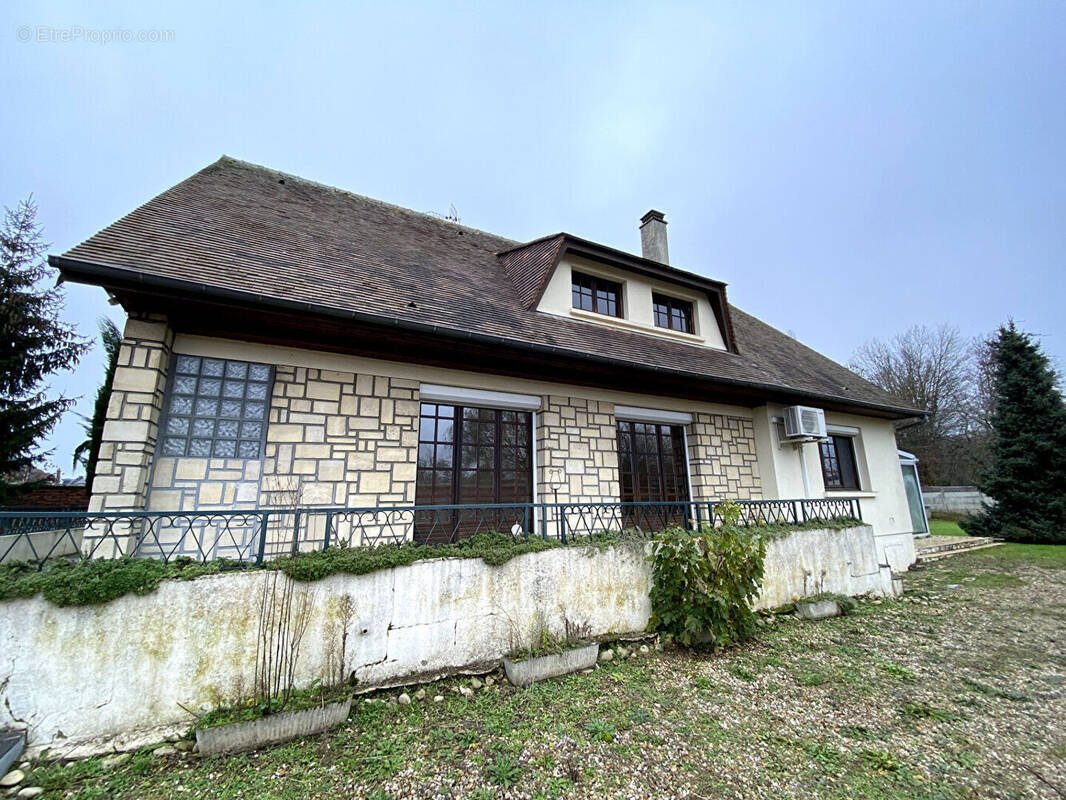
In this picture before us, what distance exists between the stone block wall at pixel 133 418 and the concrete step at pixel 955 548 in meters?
15.7

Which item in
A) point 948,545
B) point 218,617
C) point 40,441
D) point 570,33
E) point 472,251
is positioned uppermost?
point 570,33

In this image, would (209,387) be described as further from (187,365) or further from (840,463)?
(840,463)

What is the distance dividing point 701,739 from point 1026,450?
60.2 feet

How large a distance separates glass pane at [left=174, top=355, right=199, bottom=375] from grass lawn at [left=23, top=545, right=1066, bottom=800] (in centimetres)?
325

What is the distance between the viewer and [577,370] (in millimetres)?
6199

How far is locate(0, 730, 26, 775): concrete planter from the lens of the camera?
7.73 ft

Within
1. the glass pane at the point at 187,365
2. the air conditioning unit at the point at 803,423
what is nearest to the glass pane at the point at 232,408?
the glass pane at the point at 187,365

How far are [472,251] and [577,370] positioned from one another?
3908 millimetres

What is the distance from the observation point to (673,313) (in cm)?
865

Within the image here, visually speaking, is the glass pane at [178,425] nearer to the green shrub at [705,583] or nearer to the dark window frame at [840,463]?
the green shrub at [705,583]

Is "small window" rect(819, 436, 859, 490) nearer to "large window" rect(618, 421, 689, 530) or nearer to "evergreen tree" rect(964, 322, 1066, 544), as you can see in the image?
"large window" rect(618, 421, 689, 530)

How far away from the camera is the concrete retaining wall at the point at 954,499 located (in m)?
18.3

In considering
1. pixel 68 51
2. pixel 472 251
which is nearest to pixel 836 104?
pixel 472 251

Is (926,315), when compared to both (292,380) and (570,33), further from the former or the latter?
(292,380)
